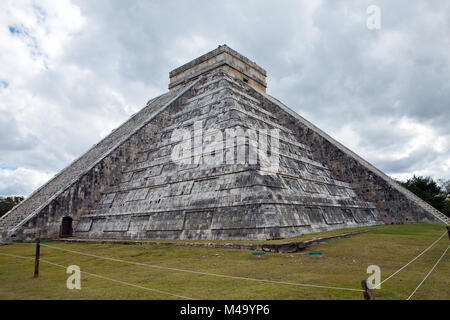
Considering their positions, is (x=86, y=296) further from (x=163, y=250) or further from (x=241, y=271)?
(x=163, y=250)

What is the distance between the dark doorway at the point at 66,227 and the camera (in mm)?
13938

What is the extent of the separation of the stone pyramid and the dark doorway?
49 mm

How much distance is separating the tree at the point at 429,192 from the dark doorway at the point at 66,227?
27.4 metres

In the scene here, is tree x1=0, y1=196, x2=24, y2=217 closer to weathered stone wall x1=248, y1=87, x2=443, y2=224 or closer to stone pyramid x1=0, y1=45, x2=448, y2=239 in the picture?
stone pyramid x1=0, y1=45, x2=448, y2=239

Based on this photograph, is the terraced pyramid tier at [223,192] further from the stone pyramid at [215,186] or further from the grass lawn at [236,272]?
the grass lawn at [236,272]

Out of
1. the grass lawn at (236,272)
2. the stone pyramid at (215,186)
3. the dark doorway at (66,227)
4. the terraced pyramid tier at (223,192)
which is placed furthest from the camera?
the dark doorway at (66,227)

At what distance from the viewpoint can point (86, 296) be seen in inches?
178

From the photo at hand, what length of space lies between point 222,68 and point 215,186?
13338 mm

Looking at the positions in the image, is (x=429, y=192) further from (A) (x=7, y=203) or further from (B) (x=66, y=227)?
(A) (x=7, y=203)

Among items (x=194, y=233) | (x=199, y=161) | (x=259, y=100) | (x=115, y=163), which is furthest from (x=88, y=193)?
(x=259, y=100)

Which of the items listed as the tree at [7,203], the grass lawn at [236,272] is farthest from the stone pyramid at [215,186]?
the tree at [7,203]

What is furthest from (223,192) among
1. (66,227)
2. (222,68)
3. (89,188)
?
(222,68)

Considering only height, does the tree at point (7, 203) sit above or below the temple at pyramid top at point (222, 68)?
below
